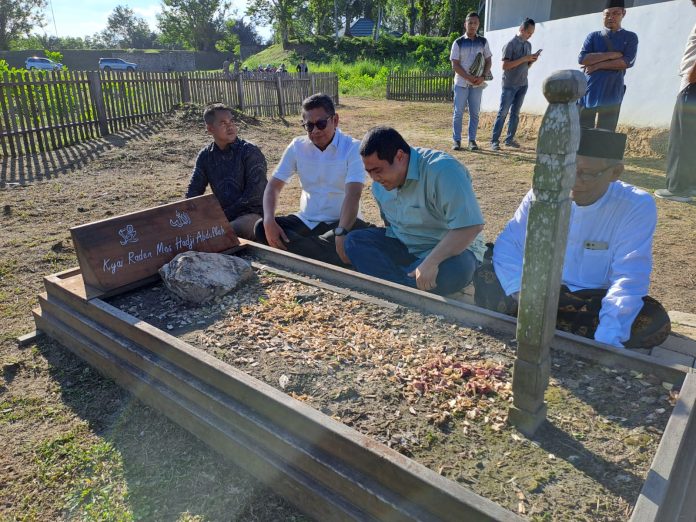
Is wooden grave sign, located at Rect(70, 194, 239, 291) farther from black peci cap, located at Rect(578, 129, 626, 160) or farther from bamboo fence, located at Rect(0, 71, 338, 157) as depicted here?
bamboo fence, located at Rect(0, 71, 338, 157)

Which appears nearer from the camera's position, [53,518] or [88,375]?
[53,518]

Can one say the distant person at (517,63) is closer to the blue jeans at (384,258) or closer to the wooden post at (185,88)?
the blue jeans at (384,258)

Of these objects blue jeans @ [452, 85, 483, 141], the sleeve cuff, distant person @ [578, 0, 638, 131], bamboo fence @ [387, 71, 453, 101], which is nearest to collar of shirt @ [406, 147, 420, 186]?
the sleeve cuff

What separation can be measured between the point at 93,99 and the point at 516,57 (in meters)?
8.72

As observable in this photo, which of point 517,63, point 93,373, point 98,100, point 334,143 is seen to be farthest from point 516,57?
point 98,100

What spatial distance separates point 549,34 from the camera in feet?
34.7

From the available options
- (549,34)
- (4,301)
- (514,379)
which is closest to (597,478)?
(514,379)

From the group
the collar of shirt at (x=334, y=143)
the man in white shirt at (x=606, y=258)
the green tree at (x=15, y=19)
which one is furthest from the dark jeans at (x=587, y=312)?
the green tree at (x=15, y=19)

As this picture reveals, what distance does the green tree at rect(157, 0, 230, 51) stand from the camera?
2749 inches

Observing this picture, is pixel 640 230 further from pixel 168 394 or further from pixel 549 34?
pixel 549 34

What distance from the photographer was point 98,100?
36.5ft

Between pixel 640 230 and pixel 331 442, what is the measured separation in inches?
72.2

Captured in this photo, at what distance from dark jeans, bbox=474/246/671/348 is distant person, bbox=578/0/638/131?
4563 millimetres

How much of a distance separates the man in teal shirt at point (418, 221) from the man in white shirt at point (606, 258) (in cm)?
32
